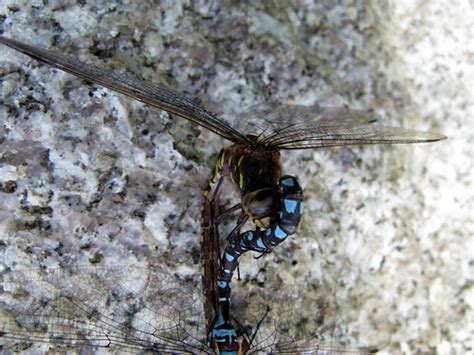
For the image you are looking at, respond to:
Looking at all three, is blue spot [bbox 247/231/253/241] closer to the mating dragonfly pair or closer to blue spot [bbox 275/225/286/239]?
the mating dragonfly pair

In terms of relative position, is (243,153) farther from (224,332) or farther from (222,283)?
(224,332)

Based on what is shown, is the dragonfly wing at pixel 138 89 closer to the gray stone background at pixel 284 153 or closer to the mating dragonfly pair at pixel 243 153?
the mating dragonfly pair at pixel 243 153

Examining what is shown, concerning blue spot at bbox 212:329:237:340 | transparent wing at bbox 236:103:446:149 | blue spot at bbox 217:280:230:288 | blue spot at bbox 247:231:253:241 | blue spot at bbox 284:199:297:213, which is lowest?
Answer: blue spot at bbox 212:329:237:340

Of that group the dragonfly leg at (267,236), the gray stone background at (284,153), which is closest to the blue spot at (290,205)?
the dragonfly leg at (267,236)

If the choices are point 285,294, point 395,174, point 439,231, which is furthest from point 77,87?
point 439,231

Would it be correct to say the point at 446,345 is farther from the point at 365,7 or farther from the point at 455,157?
the point at 365,7

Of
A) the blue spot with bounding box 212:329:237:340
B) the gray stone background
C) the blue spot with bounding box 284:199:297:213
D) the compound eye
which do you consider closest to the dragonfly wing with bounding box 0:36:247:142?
the gray stone background
